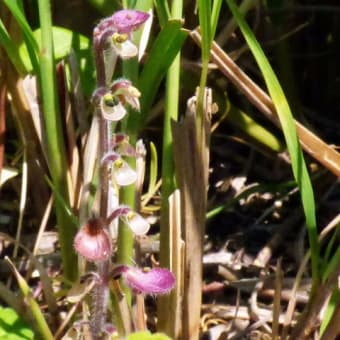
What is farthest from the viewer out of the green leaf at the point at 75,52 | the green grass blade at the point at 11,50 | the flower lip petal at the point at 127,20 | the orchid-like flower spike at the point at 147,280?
the green leaf at the point at 75,52

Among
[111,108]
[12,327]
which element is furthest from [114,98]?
[12,327]

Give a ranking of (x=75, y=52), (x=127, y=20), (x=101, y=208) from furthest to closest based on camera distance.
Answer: (x=75, y=52) → (x=101, y=208) → (x=127, y=20)

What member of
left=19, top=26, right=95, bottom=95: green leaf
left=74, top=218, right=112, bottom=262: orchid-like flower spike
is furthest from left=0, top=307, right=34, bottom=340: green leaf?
left=19, top=26, right=95, bottom=95: green leaf

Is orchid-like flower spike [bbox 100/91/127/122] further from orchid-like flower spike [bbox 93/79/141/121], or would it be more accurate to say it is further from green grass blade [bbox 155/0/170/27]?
green grass blade [bbox 155/0/170/27]

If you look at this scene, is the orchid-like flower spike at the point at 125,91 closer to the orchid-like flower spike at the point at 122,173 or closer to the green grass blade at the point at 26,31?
the orchid-like flower spike at the point at 122,173

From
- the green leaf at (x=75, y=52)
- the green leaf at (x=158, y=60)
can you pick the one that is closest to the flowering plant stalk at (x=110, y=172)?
the green leaf at (x=158, y=60)

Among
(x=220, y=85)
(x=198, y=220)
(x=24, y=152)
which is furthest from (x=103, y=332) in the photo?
(x=220, y=85)

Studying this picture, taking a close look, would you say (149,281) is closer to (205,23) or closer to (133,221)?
(133,221)

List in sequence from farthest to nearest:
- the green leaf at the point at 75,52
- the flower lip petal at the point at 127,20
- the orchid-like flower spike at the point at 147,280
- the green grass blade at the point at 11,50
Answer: the green leaf at the point at 75,52
the green grass blade at the point at 11,50
the orchid-like flower spike at the point at 147,280
the flower lip petal at the point at 127,20
